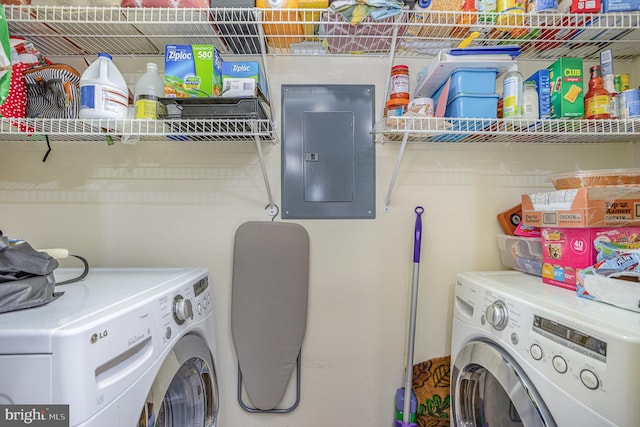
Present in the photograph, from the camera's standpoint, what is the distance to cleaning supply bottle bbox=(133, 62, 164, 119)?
109cm

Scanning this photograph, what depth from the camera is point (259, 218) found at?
4.72ft

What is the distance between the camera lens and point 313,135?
1422mm

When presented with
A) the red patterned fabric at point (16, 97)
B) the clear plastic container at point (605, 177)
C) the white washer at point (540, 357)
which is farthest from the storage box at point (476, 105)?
the red patterned fabric at point (16, 97)

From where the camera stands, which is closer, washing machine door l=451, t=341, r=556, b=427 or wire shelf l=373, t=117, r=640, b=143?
washing machine door l=451, t=341, r=556, b=427

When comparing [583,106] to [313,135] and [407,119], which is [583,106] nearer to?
[407,119]

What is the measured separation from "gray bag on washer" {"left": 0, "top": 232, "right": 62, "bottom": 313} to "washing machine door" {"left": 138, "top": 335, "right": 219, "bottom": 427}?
1.06ft

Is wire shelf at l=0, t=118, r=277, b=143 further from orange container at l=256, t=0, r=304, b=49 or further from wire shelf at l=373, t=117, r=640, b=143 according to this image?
wire shelf at l=373, t=117, r=640, b=143

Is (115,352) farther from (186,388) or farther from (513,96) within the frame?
(513,96)

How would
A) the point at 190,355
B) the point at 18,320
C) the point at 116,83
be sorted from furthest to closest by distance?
the point at 116,83
the point at 190,355
the point at 18,320

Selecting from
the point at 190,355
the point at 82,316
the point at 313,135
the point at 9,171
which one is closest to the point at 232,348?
the point at 190,355

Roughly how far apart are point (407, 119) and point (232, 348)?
3.87ft

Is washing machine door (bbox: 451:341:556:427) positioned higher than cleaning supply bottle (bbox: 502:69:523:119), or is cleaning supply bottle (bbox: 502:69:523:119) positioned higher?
cleaning supply bottle (bbox: 502:69:523:119)

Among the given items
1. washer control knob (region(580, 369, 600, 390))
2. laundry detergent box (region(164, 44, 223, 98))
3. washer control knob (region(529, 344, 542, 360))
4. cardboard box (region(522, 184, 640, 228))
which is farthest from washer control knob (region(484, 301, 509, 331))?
laundry detergent box (region(164, 44, 223, 98))

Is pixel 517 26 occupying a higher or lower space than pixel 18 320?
higher
